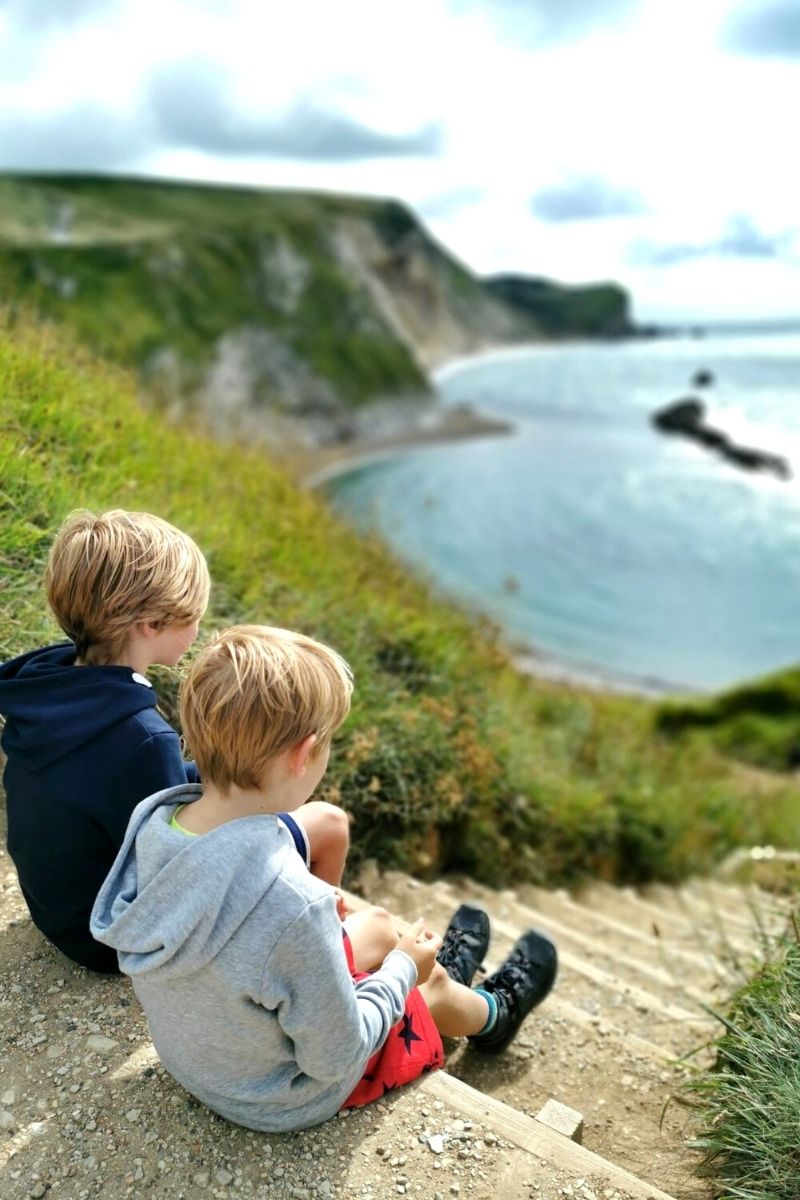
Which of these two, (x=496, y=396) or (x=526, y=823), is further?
(x=496, y=396)

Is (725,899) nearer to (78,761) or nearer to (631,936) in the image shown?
(631,936)

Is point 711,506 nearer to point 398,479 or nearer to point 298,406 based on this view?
point 398,479

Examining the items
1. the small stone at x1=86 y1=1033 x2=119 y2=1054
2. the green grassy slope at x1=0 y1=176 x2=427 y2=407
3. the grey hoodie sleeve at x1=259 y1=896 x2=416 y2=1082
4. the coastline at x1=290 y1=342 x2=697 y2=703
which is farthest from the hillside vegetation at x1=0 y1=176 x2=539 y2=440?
the grey hoodie sleeve at x1=259 y1=896 x2=416 y2=1082

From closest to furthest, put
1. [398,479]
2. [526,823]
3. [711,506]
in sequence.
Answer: [526,823] → [711,506] → [398,479]

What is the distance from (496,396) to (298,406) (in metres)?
34.7

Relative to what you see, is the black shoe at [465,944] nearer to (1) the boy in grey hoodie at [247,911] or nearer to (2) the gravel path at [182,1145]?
(2) the gravel path at [182,1145]

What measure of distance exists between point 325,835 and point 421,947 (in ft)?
1.64

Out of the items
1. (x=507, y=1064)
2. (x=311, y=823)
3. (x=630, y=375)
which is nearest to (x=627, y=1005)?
(x=507, y=1064)

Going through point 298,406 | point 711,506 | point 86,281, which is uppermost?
point 86,281

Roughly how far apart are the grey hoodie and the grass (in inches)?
45.0

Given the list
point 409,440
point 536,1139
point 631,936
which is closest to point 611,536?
point 409,440

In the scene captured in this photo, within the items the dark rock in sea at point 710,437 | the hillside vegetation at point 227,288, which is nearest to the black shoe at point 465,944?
the hillside vegetation at point 227,288

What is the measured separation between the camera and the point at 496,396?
9356 cm

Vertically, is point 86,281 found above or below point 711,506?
above
